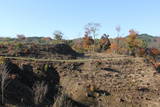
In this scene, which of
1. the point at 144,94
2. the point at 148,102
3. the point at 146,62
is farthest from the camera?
the point at 146,62

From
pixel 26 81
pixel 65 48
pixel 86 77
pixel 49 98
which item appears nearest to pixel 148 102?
pixel 86 77

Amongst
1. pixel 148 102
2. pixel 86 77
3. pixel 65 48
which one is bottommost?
pixel 148 102

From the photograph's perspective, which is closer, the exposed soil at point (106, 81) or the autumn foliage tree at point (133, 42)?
the exposed soil at point (106, 81)

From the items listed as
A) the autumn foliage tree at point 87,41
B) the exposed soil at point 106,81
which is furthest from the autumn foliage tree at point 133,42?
the exposed soil at point 106,81

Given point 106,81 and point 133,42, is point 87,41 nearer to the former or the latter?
point 133,42

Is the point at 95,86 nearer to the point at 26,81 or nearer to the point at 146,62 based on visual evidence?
the point at 26,81

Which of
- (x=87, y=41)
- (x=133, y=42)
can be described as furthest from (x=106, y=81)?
(x=87, y=41)

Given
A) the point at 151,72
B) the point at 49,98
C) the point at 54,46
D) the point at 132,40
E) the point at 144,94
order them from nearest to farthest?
the point at 49,98, the point at 144,94, the point at 151,72, the point at 54,46, the point at 132,40

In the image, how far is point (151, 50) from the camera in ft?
326

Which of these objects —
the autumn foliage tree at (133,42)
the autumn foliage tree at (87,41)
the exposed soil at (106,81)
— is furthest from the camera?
the autumn foliage tree at (87,41)

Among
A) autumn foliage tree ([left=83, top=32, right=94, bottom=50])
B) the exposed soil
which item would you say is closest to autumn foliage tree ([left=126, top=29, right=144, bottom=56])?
autumn foliage tree ([left=83, top=32, right=94, bottom=50])

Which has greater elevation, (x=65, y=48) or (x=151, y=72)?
(x=65, y=48)

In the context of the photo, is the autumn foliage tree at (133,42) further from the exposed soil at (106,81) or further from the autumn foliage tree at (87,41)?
the exposed soil at (106,81)

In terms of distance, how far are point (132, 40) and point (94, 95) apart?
162 ft
